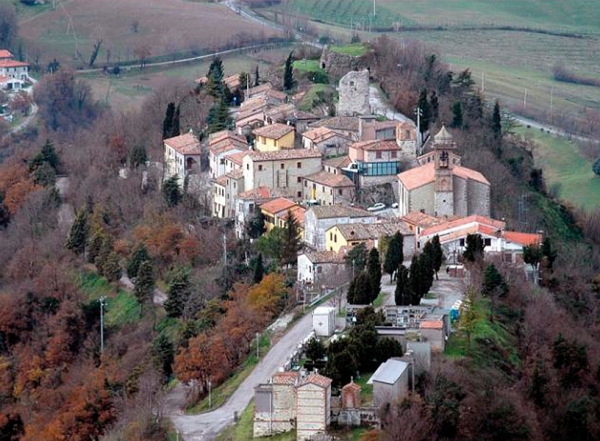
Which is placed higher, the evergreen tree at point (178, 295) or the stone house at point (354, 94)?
the stone house at point (354, 94)

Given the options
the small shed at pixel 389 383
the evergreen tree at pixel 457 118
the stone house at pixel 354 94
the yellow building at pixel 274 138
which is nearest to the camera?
the small shed at pixel 389 383

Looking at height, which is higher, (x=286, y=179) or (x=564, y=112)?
(x=286, y=179)

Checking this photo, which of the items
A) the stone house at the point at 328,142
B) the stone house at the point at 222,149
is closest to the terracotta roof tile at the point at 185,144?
the stone house at the point at 222,149

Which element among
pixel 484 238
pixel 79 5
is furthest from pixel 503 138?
pixel 79 5

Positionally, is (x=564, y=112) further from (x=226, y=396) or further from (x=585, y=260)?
(x=226, y=396)

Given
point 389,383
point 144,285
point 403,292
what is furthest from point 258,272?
point 389,383

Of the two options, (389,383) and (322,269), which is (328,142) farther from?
(389,383)

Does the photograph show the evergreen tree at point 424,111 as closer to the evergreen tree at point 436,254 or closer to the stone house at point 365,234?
the stone house at point 365,234
